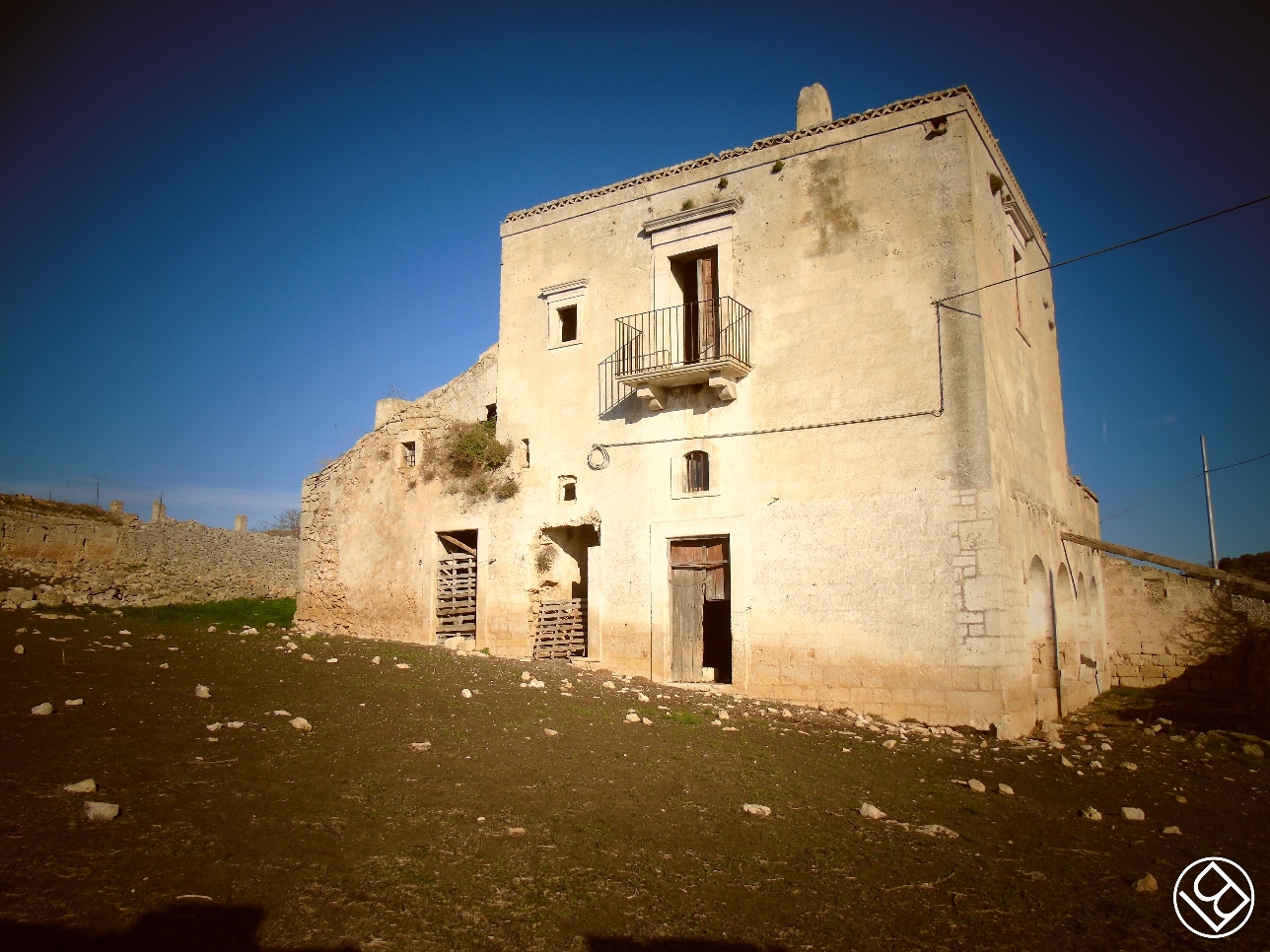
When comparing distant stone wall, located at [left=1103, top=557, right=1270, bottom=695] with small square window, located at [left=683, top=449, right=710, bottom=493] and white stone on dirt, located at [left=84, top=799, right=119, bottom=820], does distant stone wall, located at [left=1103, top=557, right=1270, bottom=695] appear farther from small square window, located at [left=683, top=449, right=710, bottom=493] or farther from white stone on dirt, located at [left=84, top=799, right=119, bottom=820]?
white stone on dirt, located at [left=84, top=799, right=119, bottom=820]

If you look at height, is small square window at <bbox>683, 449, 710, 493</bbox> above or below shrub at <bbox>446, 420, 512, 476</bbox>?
below

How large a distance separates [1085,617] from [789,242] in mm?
10121

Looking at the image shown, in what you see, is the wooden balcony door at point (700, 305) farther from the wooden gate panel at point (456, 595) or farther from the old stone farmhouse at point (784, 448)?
the wooden gate panel at point (456, 595)

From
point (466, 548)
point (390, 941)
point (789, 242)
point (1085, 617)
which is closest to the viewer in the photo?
point (390, 941)

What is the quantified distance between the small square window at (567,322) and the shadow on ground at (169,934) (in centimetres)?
1380

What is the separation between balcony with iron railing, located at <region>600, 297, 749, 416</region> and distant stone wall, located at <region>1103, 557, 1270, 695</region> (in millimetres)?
11106

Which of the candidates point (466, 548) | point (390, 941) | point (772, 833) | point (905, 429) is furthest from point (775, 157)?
point (390, 941)

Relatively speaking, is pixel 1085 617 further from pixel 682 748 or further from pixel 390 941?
pixel 390 941

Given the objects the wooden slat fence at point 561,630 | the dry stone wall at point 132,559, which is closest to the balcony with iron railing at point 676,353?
the wooden slat fence at point 561,630

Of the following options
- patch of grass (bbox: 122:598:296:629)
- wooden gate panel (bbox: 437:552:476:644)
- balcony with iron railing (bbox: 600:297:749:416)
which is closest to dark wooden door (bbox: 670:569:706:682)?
balcony with iron railing (bbox: 600:297:749:416)

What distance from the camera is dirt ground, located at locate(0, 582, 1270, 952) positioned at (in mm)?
4539

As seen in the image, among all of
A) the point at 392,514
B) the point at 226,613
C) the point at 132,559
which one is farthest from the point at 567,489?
the point at 132,559

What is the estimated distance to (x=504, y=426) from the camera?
17.3 m

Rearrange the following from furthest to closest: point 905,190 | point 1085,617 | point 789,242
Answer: point 1085,617 < point 789,242 < point 905,190
